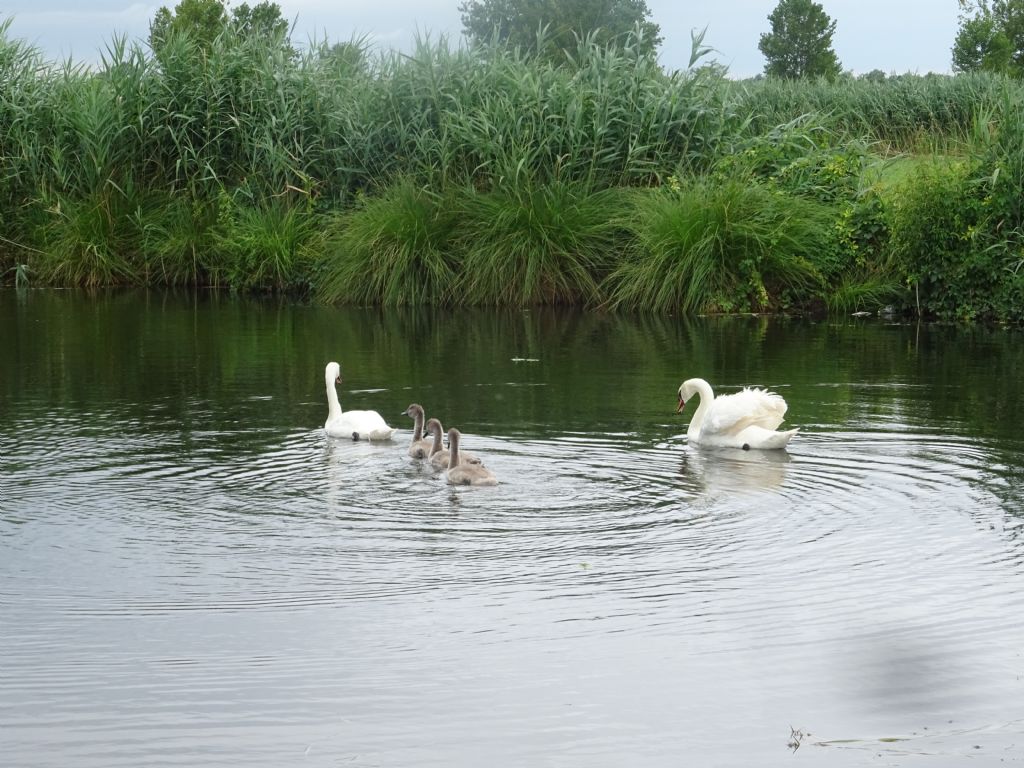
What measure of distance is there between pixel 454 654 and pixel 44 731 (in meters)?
1.46

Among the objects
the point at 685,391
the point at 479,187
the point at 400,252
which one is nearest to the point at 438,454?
the point at 685,391

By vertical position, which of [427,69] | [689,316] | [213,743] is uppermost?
[427,69]

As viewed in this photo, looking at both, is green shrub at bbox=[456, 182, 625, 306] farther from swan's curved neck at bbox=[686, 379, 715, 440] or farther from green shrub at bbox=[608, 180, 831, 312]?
swan's curved neck at bbox=[686, 379, 715, 440]

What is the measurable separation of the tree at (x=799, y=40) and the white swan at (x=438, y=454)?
206 feet

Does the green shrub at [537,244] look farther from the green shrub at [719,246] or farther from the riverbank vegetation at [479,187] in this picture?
the green shrub at [719,246]

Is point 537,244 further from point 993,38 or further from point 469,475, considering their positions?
point 993,38

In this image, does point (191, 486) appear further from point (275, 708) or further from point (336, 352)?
point (336, 352)

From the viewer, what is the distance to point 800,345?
16.2 m

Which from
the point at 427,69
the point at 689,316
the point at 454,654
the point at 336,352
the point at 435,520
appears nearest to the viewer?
the point at 454,654

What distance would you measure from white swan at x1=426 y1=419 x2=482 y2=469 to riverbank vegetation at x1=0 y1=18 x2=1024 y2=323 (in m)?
10.1

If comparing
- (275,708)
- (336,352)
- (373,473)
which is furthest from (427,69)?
(275,708)

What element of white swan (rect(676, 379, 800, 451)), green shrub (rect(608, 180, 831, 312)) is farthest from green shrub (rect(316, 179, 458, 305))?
white swan (rect(676, 379, 800, 451))

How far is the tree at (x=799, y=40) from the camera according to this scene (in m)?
69.6

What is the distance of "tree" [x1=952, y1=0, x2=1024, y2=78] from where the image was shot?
188 ft
